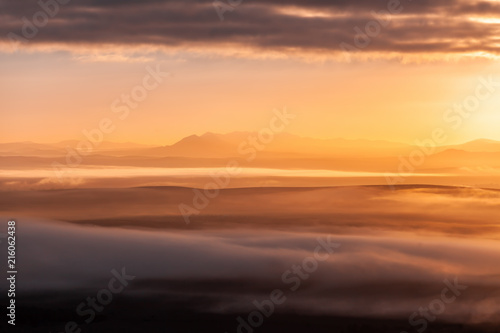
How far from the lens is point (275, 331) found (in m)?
35.2

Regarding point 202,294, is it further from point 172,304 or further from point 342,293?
point 342,293

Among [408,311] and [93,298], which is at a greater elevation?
[93,298]

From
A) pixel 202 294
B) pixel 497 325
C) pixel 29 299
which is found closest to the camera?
pixel 497 325

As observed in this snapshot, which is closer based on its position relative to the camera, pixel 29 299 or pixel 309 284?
pixel 29 299

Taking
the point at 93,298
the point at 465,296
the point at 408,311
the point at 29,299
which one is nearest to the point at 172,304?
the point at 93,298

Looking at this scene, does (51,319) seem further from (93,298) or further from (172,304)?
(172,304)

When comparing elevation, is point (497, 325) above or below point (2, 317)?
below

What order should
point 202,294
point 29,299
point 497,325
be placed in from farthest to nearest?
point 202,294 < point 29,299 < point 497,325

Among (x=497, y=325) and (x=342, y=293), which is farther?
(x=342, y=293)

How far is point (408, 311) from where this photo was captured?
36719 millimetres

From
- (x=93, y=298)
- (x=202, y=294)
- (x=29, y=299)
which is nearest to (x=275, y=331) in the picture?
(x=202, y=294)

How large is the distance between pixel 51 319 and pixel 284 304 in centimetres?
1325

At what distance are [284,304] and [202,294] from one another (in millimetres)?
5187

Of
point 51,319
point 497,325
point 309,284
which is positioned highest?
point 309,284
